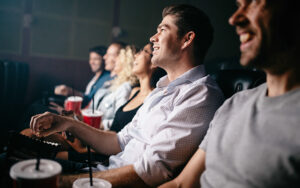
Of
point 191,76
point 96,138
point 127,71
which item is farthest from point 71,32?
point 191,76

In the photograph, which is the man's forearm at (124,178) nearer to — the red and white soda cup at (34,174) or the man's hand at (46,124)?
the man's hand at (46,124)

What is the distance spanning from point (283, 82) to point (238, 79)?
24.5 inches

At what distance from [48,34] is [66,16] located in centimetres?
45

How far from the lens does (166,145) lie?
Answer: 109 centimetres

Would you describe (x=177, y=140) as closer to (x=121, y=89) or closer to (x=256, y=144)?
(x=256, y=144)

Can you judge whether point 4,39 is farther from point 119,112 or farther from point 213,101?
point 213,101

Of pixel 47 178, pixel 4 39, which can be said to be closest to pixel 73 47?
pixel 4 39

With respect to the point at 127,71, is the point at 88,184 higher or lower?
lower

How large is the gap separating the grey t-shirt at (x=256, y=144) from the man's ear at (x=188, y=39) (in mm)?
541

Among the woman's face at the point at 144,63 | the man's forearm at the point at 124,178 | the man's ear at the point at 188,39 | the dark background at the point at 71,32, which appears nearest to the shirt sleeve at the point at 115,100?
the woman's face at the point at 144,63

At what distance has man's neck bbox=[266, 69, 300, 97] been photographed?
0.77 meters

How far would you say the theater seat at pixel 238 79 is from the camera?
132 centimetres

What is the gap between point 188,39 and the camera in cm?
138

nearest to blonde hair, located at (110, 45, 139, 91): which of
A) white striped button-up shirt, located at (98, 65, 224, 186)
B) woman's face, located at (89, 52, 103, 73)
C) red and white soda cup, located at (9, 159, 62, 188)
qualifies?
woman's face, located at (89, 52, 103, 73)
